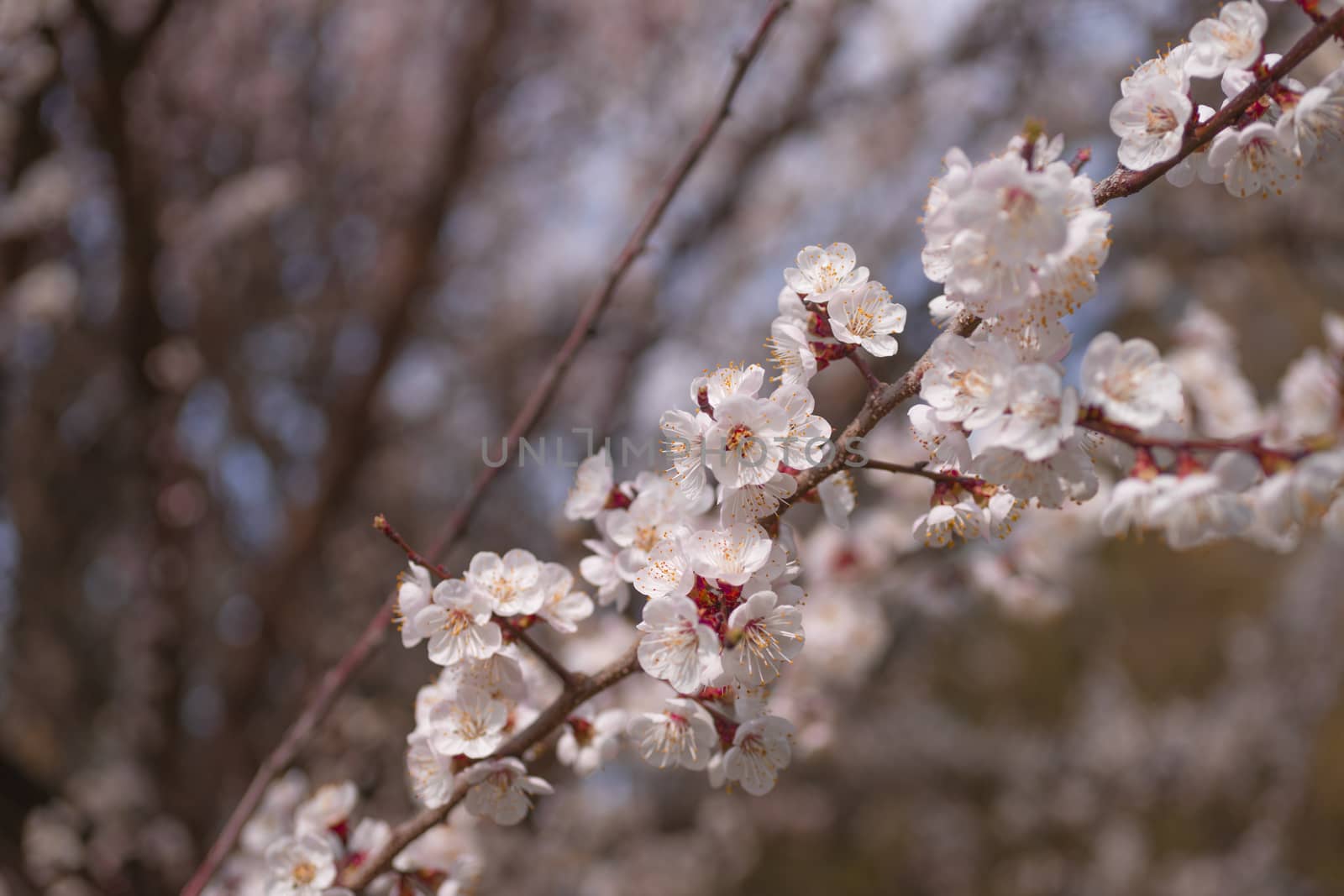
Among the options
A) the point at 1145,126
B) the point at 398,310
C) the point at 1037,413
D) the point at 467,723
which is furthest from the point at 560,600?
the point at 398,310

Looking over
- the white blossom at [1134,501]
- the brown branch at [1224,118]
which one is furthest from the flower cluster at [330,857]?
the brown branch at [1224,118]

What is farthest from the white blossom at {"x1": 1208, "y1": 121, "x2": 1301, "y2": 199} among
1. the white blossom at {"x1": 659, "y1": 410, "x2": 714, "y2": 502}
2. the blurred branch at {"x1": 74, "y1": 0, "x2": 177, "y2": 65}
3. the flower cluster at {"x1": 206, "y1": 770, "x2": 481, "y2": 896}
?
the blurred branch at {"x1": 74, "y1": 0, "x2": 177, "y2": 65}

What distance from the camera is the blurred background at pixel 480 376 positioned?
128 inches

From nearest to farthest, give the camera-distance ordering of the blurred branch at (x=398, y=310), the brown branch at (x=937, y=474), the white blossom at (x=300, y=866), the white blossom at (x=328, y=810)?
1. the brown branch at (x=937, y=474)
2. the white blossom at (x=300, y=866)
3. the white blossom at (x=328, y=810)
4. the blurred branch at (x=398, y=310)

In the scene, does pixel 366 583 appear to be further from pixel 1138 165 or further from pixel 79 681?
pixel 1138 165

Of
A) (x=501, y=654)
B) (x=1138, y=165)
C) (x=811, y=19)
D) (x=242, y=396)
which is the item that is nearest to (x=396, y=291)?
(x=242, y=396)

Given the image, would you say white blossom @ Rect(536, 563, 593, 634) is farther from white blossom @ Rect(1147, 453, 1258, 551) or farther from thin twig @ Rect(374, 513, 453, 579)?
white blossom @ Rect(1147, 453, 1258, 551)

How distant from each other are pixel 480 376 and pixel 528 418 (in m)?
3.87

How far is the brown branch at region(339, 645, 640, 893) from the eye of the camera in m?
1.05

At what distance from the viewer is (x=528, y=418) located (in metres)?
1.56

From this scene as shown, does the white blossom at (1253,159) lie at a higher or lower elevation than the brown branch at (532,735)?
higher

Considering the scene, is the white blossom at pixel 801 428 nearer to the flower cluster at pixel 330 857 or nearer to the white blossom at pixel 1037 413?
the white blossom at pixel 1037 413

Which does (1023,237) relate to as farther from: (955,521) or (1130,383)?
(955,521)

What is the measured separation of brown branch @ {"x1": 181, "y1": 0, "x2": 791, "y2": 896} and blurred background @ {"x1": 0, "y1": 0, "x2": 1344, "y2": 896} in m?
0.19
